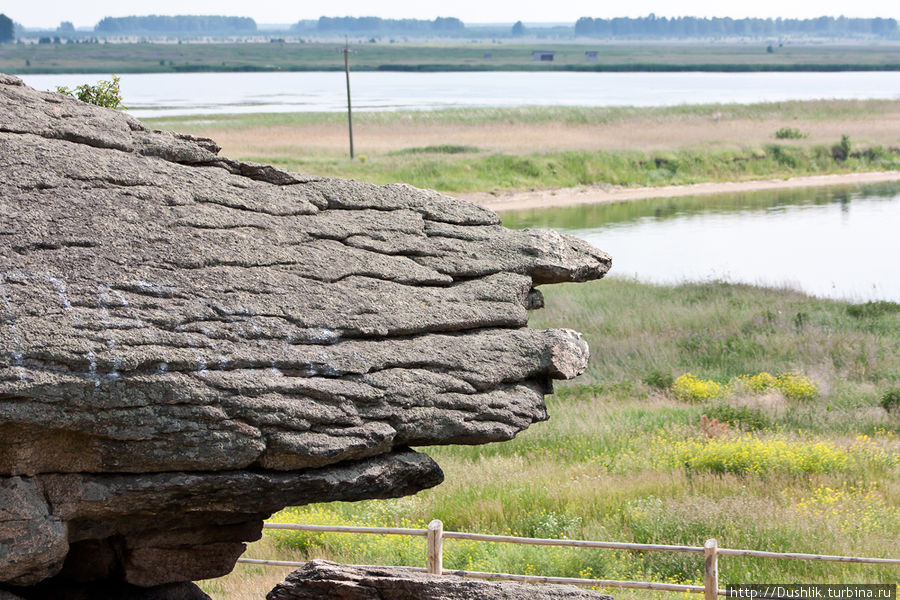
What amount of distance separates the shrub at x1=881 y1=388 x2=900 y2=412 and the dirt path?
1439 inches

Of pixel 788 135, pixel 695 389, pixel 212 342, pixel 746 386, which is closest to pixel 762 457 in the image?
pixel 695 389

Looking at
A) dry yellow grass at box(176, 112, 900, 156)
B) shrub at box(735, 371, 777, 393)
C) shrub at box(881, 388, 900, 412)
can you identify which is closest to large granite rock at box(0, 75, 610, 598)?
shrub at box(881, 388, 900, 412)

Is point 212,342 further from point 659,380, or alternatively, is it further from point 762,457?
point 659,380

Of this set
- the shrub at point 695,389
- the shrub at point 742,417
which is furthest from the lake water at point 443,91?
the shrub at point 742,417

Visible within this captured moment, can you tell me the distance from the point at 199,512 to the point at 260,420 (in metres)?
1.45

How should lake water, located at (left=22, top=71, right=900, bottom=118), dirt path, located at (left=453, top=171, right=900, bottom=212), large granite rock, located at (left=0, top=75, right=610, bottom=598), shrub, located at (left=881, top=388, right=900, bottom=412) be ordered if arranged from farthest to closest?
lake water, located at (left=22, top=71, right=900, bottom=118) < dirt path, located at (left=453, top=171, right=900, bottom=212) < shrub, located at (left=881, top=388, right=900, bottom=412) < large granite rock, located at (left=0, top=75, right=610, bottom=598)

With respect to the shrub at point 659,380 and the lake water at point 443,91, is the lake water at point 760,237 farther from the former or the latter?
the lake water at point 443,91

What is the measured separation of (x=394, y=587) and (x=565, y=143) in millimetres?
70739

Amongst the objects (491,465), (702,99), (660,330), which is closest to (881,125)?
(702,99)

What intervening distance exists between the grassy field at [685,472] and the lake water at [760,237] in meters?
12.3

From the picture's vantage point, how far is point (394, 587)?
8.97 meters

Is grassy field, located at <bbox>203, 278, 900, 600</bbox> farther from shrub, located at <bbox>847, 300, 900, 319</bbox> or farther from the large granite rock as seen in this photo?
the large granite rock

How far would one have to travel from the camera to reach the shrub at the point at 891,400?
21.6 m

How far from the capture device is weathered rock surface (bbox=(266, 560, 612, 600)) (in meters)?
8.83
